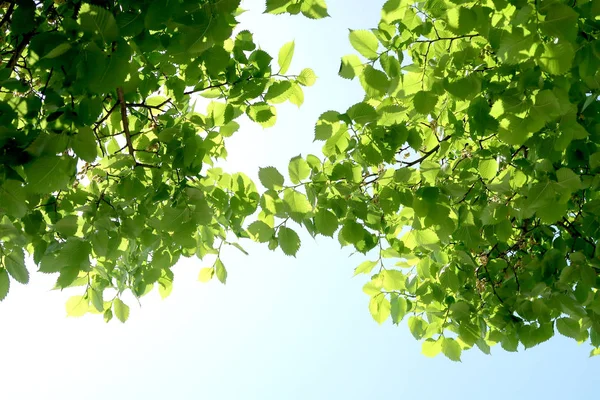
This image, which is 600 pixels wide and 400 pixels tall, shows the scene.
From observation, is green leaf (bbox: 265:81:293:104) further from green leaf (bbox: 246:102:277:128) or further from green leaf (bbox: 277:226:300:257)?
green leaf (bbox: 277:226:300:257)

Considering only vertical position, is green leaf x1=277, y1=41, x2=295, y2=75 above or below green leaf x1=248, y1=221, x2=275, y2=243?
above

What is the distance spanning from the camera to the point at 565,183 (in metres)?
2.38

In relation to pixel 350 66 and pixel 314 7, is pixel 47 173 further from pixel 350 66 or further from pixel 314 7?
pixel 350 66

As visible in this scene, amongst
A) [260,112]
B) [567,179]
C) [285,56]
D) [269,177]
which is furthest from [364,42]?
[567,179]

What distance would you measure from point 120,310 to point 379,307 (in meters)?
1.63

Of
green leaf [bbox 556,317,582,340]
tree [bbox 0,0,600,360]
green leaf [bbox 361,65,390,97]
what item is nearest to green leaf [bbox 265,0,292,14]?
tree [bbox 0,0,600,360]

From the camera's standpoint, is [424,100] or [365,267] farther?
[365,267]

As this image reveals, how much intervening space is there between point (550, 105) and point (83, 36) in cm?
188

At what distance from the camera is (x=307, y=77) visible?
107 inches

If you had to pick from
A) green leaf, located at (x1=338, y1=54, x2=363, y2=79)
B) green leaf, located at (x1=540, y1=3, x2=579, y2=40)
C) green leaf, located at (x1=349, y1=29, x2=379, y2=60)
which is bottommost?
green leaf, located at (x1=540, y1=3, x2=579, y2=40)

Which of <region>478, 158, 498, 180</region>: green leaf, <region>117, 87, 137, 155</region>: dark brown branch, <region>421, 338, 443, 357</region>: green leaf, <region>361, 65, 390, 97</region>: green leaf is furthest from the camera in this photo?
<region>421, 338, 443, 357</region>: green leaf

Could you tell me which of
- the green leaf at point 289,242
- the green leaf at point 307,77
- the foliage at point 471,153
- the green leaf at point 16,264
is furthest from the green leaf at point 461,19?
the green leaf at point 16,264

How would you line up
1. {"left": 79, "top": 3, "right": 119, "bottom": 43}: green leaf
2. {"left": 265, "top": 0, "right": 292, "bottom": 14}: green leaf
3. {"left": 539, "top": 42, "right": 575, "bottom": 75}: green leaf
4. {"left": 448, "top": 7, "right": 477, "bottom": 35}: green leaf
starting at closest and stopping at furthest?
{"left": 79, "top": 3, "right": 119, "bottom": 43}: green leaf
{"left": 265, "top": 0, "right": 292, "bottom": 14}: green leaf
{"left": 539, "top": 42, "right": 575, "bottom": 75}: green leaf
{"left": 448, "top": 7, "right": 477, "bottom": 35}: green leaf

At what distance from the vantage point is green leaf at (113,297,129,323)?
3.19m
